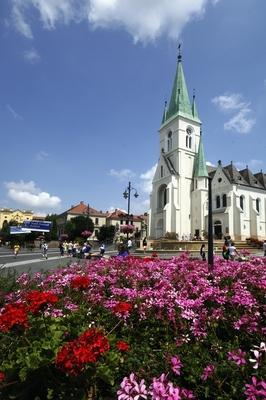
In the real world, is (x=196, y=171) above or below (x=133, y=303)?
above

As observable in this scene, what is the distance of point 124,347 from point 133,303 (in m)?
1.57

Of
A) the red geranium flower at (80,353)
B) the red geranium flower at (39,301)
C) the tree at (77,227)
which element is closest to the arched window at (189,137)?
the tree at (77,227)

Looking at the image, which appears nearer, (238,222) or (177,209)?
(238,222)

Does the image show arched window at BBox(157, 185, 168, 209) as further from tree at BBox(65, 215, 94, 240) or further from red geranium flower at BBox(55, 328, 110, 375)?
red geranium flower at BBox(55, 328, 110, 375)

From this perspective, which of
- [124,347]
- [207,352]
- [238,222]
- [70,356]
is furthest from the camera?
[238,222]

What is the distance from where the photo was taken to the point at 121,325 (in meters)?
4.32

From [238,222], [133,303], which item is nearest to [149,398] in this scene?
[133,303]

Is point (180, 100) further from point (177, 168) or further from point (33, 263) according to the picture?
point (33, 263)

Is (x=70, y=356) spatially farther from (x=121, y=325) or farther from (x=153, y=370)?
(x=121, y=325)

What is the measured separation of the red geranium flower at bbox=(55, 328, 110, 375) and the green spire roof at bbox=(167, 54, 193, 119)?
235 ft

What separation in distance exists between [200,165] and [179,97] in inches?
700

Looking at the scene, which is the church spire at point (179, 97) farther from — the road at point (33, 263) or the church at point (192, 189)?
the road at point (33, 263)

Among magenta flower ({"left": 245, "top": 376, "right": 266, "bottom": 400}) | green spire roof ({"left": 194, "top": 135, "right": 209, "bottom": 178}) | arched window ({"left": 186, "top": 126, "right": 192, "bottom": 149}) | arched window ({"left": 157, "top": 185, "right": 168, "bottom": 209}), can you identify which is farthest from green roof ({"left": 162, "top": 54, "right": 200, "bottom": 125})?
magenta flower ({"left": 245, "top": 376, "right": 266, "bottom": 400})

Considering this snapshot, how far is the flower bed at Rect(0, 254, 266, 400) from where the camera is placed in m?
2.61
